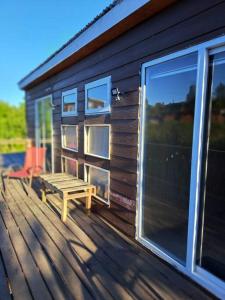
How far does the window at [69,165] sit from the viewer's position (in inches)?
156

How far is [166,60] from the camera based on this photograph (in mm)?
2014

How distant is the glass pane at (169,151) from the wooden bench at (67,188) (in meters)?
1.06

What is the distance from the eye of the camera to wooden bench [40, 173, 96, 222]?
2984 millimetres

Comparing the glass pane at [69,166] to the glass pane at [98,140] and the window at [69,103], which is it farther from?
the window at [69,103]

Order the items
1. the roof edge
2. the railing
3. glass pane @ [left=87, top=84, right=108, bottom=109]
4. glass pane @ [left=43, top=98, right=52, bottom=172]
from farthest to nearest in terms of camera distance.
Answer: the railing, glass pane @ [left=43, top=98, right=52, bottom=172], glass pane @ [left=87, top=84, right=108, bottom=109], the roof edge

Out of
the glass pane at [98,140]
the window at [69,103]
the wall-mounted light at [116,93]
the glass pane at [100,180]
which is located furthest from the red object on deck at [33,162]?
the wall-mounted light at [116,93]

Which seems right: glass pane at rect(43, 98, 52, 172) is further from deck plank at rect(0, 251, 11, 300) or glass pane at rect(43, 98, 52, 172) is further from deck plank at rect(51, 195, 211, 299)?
deck plank at rect(0, 251, 11, 300)

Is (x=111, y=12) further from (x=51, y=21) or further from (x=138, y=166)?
(x=51, y=21)

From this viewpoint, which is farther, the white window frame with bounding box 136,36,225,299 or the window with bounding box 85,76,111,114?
the window with bounding box 85,76,111,114

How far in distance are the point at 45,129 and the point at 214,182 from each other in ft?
15.9

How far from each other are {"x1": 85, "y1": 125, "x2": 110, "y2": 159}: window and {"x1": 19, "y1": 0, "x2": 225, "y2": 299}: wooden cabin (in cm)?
1

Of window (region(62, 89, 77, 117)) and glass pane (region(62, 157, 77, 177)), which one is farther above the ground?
window (region(62, 89, 77, 117))

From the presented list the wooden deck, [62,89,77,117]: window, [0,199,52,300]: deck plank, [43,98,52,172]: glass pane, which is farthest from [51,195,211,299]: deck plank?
[43,98,52,172]: glass pane

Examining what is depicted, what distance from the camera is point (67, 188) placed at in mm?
3127
